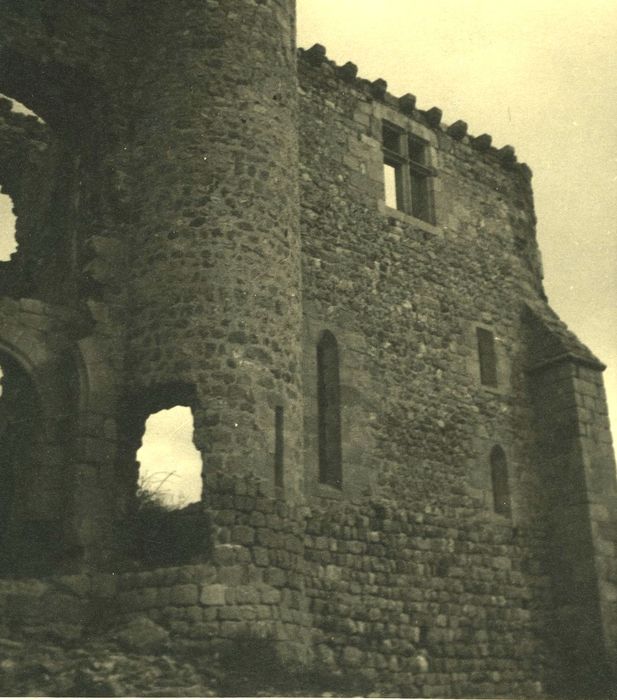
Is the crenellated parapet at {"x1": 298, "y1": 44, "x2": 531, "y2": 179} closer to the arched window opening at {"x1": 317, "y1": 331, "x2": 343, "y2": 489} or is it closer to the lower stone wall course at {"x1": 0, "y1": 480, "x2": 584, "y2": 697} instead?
the arched window opening at {"x1": 317, "y1": 331, "x2": 343, "y2": 489}

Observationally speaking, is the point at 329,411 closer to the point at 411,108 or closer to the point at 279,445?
the point at 279,445

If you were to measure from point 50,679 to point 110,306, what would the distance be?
389cm

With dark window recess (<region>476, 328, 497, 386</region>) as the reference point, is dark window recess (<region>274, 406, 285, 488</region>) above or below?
below

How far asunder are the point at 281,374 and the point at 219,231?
1.56 m

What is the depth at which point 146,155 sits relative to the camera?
442 inches

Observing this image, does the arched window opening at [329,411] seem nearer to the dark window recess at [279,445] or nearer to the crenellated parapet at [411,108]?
the dark window recess at [279,445]

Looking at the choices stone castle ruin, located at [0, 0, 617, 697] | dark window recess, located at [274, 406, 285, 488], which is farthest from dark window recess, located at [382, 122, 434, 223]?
dark window recess, located at [274, 406, 285, 488]

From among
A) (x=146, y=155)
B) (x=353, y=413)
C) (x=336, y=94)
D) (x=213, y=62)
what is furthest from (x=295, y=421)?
(x=336, y=94)

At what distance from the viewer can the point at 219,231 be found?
419 inches

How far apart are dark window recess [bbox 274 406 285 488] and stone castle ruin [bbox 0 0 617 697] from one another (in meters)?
0.03

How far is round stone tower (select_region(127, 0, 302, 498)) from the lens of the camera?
10133mm

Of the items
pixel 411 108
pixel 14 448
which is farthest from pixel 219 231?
pixel 411 108

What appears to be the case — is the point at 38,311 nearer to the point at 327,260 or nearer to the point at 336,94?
the point at 327,260

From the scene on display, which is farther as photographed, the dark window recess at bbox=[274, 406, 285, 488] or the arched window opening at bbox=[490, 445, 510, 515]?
the arched window opening at bbox=[490, 445, 510, 515]
